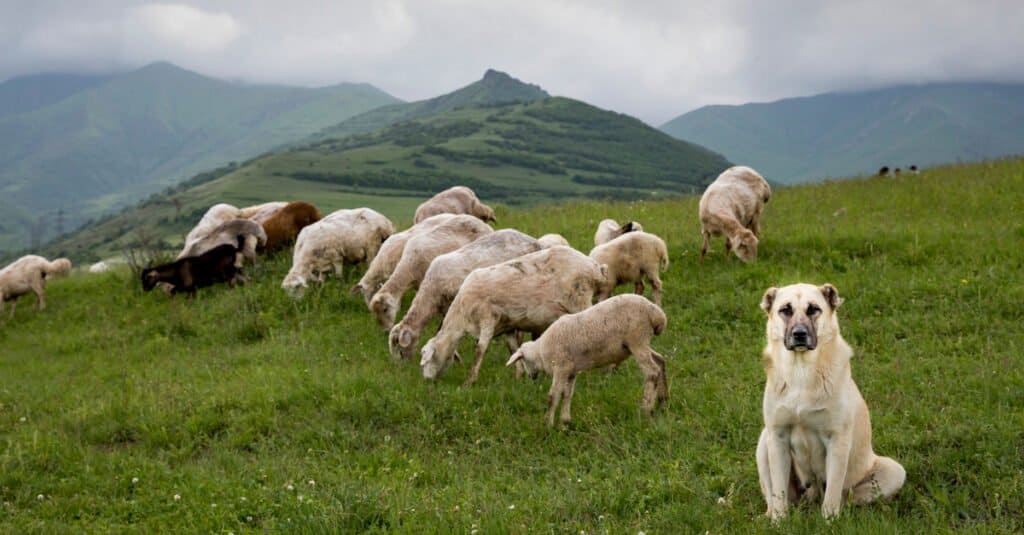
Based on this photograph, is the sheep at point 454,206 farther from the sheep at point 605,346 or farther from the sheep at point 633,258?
the sheep at point 605,346

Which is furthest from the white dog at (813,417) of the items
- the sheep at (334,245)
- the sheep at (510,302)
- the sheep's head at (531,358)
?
the sheep at (334,245)

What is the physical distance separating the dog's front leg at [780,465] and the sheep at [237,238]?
14661 millimetres

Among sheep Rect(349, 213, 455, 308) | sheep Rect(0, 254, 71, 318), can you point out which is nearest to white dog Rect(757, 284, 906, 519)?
sheep Rect(349, 213, 455, 308)

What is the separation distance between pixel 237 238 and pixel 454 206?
16.6 feet

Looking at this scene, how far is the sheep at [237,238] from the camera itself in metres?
18.7

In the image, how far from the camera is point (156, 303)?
60.0ft

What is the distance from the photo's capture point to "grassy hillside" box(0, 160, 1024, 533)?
7039 mm

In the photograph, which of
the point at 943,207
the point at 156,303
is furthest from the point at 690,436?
the point at 156,303

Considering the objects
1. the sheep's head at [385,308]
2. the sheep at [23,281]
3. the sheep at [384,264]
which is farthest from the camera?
the sheep at [23,281]

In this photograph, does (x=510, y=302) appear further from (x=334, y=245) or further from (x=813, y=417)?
(x=334, y=245)

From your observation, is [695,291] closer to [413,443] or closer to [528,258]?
[528,258]

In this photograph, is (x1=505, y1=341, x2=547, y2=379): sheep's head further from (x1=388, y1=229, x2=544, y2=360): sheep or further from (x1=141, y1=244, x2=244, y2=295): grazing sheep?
(x1=141, y1=244, x2=244, y2=295): grazing sheep

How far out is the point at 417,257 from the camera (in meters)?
14.2

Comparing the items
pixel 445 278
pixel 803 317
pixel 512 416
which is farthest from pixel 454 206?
pixel 803 317
